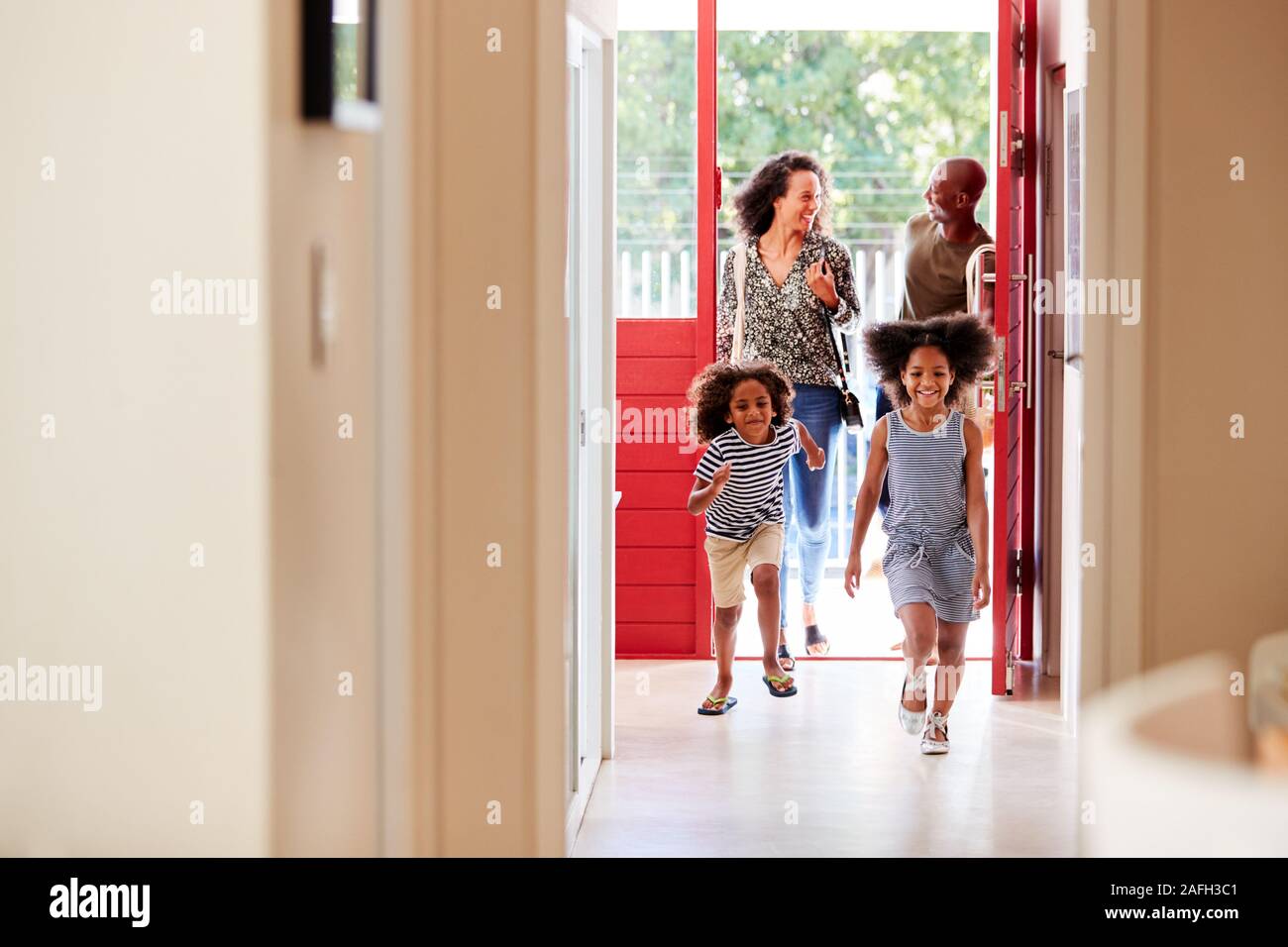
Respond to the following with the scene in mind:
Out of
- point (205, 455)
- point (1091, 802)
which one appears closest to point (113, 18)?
point (205, 455)

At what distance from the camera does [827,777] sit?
140 inches

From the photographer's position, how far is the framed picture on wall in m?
2.03

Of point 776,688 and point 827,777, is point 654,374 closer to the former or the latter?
point 776,688

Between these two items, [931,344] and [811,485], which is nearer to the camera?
[931,344]

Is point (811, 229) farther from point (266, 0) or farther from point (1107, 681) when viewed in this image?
point (266, 0)

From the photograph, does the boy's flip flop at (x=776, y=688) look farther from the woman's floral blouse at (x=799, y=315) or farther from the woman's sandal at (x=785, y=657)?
the woman's floral blouse at (x=799, y=315)

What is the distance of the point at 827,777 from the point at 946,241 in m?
1.99

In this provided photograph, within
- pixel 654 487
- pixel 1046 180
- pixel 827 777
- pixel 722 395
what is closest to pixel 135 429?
pixel 827 777

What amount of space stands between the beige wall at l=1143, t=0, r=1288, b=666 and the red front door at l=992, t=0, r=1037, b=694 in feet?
5.53

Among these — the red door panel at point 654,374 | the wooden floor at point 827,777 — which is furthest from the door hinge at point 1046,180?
the wooden floor at point 827,777

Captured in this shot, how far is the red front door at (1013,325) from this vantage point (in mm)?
4273

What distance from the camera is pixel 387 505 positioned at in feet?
7.97

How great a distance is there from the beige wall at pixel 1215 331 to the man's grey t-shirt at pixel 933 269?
81.5 inches
